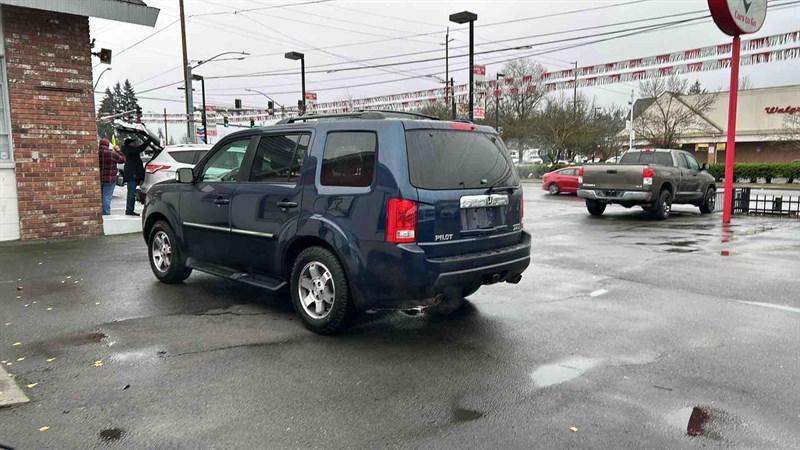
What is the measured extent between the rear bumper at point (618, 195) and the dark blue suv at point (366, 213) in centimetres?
948

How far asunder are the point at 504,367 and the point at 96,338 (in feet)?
11.1

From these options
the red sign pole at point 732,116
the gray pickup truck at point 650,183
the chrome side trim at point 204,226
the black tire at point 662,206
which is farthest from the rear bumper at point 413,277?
the red sign pole at point 732,116

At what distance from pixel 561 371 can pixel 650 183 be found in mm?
10944

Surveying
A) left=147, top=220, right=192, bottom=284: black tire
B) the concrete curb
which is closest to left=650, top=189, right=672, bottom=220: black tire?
left=147, top=220, right=192, bottom=284: black tire

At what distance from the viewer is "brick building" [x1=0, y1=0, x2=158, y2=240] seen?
988 cm

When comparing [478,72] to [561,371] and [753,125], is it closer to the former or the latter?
[561,371]

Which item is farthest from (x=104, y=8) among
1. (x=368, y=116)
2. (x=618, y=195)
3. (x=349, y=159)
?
(x=618, y=195)

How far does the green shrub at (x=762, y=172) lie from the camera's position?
35312 millimetres

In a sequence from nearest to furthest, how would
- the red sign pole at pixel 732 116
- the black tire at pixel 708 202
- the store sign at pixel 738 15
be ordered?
the store sign at pixel 738 15
the red sign pole at pixel 732 116
the black tire at pixel 708 202

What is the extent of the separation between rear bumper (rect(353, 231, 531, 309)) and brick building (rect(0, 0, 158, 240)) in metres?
8.09

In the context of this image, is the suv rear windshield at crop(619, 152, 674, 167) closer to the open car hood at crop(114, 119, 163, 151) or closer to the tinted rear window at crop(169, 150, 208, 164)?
the tinted rear window at crop(169, 150, 208, 164)

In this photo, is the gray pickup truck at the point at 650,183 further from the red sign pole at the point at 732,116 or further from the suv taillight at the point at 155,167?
the suv taillight at the point at 155,167

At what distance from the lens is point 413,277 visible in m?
4.57

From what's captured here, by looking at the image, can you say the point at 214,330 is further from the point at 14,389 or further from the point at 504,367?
the point at 504,367
